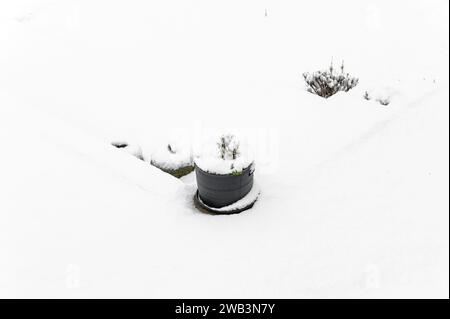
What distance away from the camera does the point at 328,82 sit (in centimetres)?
425

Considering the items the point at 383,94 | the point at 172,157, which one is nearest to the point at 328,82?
Result: the point at 383,94

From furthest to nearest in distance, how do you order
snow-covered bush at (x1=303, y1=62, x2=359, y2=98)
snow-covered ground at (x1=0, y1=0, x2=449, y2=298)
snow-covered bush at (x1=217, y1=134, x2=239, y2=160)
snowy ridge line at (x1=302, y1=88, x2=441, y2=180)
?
snow-covered bush at (x1=303, y1=62, x2=359, y2=98) → snowy ridge line at (x1=302, y1=88, x2=441, y2=180) → snow-covered bush at (x1=217, y1=134, x2=239, y2=160) → snow-covered ground at (x1=0, y1=0, x2=449, y2=298)

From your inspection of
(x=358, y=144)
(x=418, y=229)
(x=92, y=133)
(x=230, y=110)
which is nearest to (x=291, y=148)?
(x=358, y=144)

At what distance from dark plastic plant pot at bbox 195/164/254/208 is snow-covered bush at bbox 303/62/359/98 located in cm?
181

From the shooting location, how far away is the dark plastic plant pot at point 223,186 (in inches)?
113

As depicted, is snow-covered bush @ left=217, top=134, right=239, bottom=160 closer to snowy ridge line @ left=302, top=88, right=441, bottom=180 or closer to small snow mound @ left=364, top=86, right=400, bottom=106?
snowy ridge line @ left=302, top=88, right=441, bottom=180

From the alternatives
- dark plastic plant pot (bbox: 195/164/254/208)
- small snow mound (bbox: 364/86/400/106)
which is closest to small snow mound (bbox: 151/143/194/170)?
dark plastic plant pot (bbox: 195/164/254/208)

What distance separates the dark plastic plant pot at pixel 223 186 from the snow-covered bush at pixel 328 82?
1807 mm

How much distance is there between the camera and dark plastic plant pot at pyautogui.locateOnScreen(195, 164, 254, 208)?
2865mm

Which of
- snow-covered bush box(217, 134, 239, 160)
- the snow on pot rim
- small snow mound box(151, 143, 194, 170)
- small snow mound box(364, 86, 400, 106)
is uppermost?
small snow mound box(364, 86, 400, 106)

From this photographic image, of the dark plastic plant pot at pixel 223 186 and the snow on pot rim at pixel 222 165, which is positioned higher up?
the snow on pot rim at pixel 222 165

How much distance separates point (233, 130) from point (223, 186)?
45.8 inches

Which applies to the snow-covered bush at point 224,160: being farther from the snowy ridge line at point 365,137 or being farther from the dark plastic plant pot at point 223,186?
the snowy ridge line at point 365,137

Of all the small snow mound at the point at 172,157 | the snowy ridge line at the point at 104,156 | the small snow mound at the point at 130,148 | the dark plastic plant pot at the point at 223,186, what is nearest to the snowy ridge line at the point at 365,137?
the dark plastic plant pot at the point at 223,186
